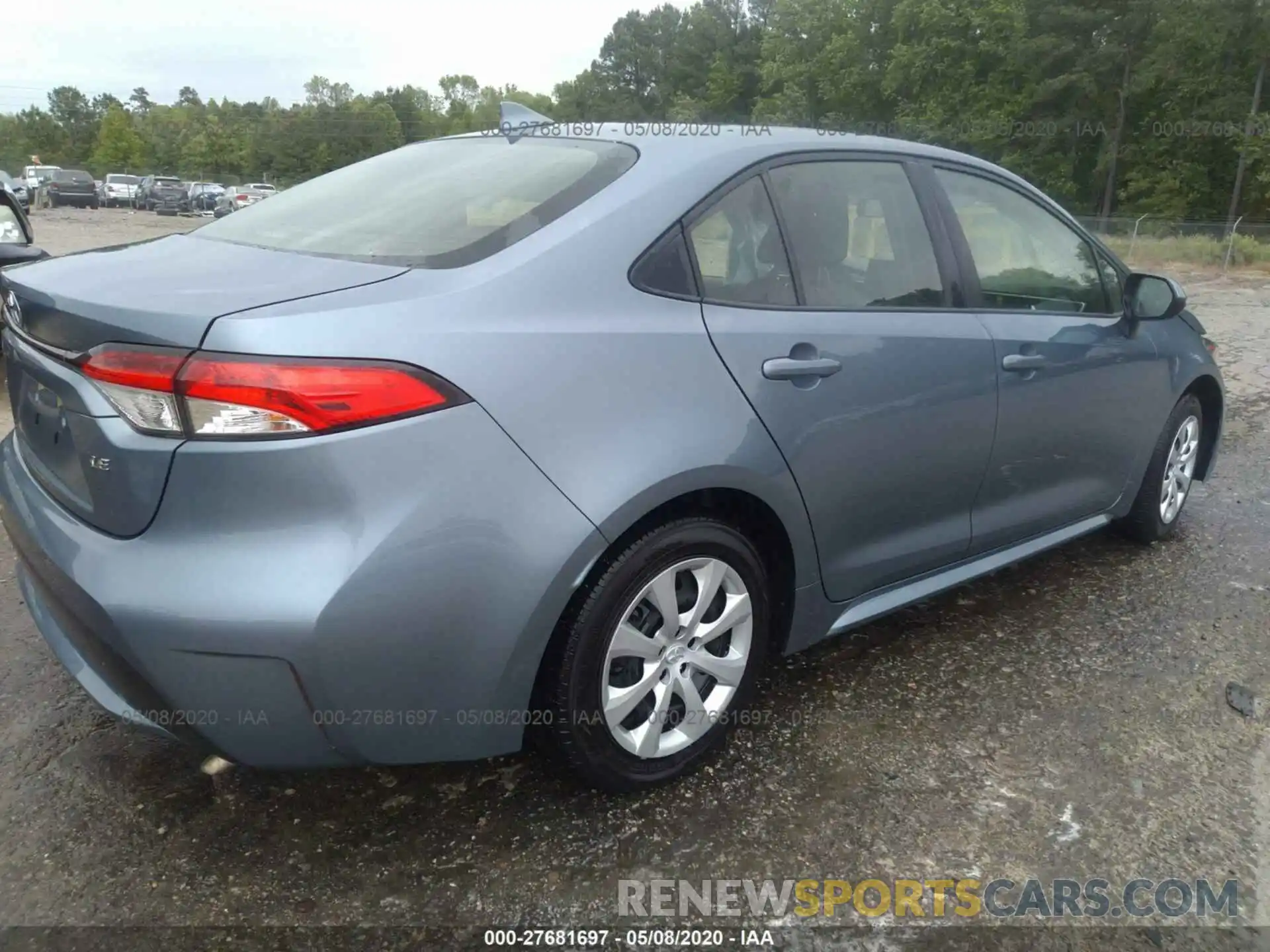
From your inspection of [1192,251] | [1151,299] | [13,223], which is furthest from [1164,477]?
[1192,251]

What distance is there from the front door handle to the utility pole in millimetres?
42746

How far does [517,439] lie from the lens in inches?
73.0

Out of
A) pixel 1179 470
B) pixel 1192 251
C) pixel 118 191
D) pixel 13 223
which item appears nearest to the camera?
pixel 1179 470

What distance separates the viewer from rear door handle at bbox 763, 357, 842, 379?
2293mm

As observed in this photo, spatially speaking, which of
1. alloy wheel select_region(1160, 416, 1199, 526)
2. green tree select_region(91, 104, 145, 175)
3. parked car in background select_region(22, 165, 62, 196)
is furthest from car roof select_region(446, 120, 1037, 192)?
green tree select_region(91, 104, 145, 175)

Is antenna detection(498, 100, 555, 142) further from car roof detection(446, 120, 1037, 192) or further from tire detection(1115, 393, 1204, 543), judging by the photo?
tire detection(1115, 393, 1204, 543)

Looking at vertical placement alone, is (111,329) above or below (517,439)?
above

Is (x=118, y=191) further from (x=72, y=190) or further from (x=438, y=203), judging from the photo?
(x=438, y=203)

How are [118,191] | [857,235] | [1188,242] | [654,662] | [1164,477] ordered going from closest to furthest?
[654,662] → [857,235] → [1164,477] → [1188,242] → [118,191]

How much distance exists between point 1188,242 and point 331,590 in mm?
23139

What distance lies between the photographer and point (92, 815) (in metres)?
2.22

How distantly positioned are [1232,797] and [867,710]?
937 millimetres

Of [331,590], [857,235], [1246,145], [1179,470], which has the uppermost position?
[857,235]

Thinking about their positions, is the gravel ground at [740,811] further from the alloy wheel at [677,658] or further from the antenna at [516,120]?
the antenna at [516,120]
